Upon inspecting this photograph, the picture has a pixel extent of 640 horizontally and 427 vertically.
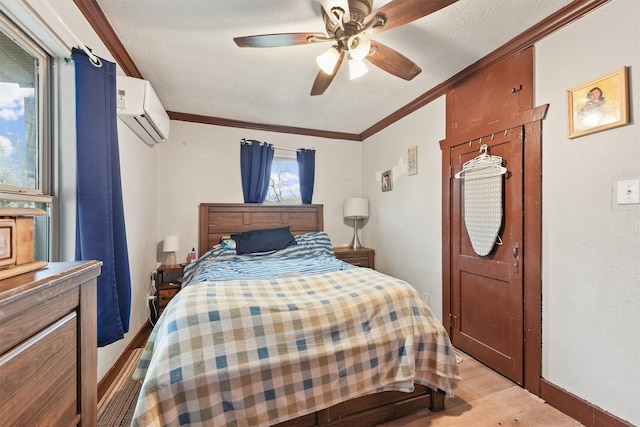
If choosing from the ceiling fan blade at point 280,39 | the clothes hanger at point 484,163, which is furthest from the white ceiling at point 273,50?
the clothes hanger at point 484,163

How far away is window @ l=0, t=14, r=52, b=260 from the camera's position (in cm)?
119

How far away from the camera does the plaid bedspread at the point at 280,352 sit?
1223 millimetres

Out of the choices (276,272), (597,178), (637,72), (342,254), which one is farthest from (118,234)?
(637,72)

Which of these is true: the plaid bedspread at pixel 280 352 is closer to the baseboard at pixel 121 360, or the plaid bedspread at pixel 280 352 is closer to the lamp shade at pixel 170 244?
the baseboard at pixel 121 360

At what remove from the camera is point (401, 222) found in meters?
3.21

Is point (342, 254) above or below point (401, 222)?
below

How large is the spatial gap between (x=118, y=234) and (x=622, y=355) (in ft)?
9.36

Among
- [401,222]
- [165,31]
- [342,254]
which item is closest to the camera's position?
[165,31]

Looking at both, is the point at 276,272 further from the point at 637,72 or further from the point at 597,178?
the point at 637,72

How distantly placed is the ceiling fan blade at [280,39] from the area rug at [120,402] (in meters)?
2.28

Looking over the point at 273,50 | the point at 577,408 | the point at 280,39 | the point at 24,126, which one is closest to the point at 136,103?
the point at 24,126

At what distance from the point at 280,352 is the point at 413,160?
238 centimetres

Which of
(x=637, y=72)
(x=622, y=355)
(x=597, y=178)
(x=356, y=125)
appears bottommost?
(x=622, y=355)

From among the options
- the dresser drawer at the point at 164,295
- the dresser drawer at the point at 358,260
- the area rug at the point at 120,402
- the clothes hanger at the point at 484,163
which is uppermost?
the clothes hanger at the point at 484,163
